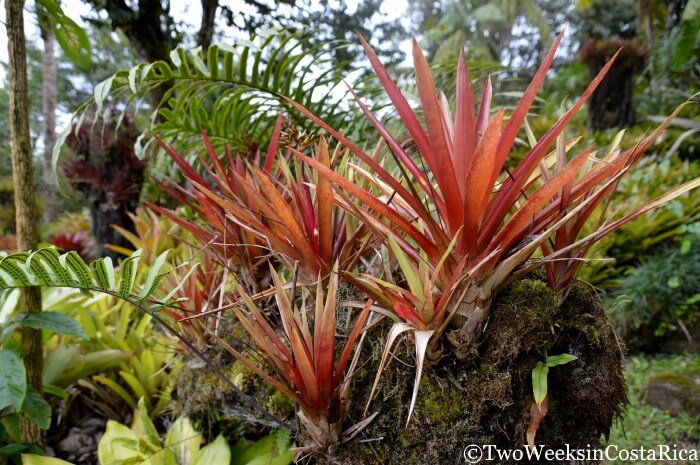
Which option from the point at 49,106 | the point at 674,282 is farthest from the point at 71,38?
the point at 49,106

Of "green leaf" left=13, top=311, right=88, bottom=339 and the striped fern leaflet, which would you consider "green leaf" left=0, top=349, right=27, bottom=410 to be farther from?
the striped fern leaflet

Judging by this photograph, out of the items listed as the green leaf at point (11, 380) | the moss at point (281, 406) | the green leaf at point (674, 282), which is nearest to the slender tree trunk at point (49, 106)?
the green leaf at point (11, 380)

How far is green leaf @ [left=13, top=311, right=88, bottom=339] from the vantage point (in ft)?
4.64

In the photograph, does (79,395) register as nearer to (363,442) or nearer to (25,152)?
(25,152)

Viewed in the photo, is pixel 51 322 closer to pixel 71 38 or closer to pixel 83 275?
pixel 83 275

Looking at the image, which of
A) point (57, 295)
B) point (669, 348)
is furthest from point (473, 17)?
point (57, 295)

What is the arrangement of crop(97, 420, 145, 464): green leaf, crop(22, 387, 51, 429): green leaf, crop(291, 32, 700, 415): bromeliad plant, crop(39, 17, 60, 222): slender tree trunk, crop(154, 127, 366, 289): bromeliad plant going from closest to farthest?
crop(291, 32, 700, 415): bromeliad plant, crop(154, 127, 366, 289): bromeliad plant, crop(22, 387, 51, 429): green leaf, crop(97, 420, 145, 464): green leaf, crop(39, 17, 60, 222): slender tree trunk

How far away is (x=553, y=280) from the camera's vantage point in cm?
103

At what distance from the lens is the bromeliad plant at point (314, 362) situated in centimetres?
90

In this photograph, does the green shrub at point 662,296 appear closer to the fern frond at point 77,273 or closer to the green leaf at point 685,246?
the green leaf at point 685,246

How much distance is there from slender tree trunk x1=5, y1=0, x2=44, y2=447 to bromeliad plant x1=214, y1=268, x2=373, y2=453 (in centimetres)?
104

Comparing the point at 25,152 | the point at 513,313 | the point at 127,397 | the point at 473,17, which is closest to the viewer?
the point at 513,313

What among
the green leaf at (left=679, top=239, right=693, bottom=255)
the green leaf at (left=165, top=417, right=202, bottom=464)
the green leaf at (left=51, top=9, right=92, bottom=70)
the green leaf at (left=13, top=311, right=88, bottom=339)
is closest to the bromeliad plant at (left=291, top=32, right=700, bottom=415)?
the green leaf at (left=165, top=417, right=202, bottom=464)

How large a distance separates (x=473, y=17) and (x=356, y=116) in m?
18.8
